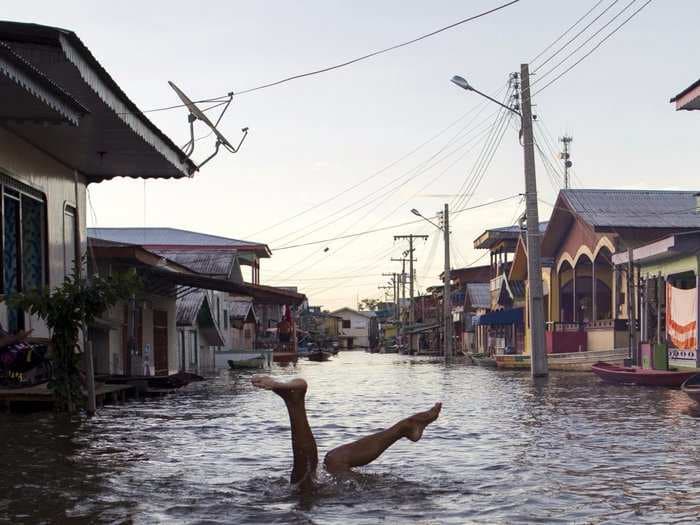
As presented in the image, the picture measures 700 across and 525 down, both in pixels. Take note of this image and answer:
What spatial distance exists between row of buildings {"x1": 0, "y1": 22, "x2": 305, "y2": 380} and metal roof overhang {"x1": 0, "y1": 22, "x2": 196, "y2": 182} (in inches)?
0.7

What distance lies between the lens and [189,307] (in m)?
40.3

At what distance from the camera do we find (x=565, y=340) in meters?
39.7

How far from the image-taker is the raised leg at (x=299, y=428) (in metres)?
8.35

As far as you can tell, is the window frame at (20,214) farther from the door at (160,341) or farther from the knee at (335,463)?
the door at (160,341)

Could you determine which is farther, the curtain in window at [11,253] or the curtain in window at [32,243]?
the curtain in window at [32,243]

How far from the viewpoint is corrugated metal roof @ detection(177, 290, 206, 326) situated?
38838mm

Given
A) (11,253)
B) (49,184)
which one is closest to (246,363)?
(49,184)

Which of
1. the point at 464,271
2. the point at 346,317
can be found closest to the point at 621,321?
the point at 464,271

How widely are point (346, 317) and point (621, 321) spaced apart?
131329 mm

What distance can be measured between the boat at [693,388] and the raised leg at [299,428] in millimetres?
10167

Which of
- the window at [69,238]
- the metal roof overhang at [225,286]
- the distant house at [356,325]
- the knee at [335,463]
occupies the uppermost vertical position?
the window at [69,238]

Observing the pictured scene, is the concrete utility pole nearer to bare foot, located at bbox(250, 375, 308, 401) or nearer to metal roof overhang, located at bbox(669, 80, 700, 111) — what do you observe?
metal roof overhang, located at bbox(669, 80, 700, 111)

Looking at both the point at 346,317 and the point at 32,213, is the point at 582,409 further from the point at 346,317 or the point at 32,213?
the point at 346,317

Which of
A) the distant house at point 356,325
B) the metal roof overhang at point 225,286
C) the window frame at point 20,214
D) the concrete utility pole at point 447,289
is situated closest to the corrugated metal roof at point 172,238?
the concrete utility pole at point 447,289
